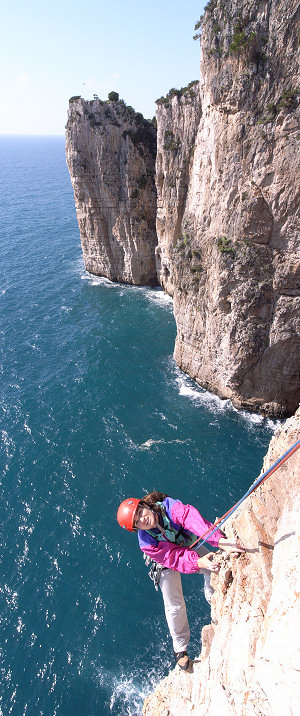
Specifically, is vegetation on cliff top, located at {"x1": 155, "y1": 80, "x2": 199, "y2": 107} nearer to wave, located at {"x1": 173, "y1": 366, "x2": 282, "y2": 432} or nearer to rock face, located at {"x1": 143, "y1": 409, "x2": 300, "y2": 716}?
wave, located at {"x1": 173, "y1": 366, "x2": 282, "y2": 432}

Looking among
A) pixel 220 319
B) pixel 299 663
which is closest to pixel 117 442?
pixel 220 319

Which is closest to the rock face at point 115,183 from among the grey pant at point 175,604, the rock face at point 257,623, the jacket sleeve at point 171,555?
the rock face at point 257,623

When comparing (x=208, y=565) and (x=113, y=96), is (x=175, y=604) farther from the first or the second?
(x=113, y=96)

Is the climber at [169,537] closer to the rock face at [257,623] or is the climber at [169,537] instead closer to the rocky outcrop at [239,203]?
the rock face at [257,623]

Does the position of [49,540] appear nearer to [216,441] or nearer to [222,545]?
→ [216,441]

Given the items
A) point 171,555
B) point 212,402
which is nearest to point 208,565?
point 171,555

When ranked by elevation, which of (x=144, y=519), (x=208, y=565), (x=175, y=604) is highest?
→ (x=144, y=519)
